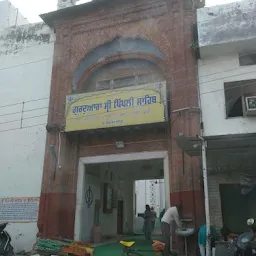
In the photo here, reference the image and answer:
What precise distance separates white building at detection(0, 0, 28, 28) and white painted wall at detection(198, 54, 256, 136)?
11.3 metres

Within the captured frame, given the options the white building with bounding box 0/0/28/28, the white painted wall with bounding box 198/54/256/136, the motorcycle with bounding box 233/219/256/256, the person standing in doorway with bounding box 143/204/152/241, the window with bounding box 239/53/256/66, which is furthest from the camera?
the white building with bounding box 0/0/28/28

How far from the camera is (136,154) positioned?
39.7 ft

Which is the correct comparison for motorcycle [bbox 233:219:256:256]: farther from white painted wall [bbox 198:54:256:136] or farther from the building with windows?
white painted wall [bbox 198:54:256:136]

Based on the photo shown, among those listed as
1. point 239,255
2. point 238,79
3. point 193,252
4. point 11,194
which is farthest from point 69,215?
point 238,79

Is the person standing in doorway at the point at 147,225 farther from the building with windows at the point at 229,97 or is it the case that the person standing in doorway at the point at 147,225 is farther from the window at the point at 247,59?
the window at the point at 247,59

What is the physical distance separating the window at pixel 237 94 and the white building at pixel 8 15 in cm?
1248

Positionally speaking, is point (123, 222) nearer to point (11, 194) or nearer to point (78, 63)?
point (11, 194)

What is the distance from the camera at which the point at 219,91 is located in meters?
11.3

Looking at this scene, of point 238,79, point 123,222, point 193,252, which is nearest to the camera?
point 193,252

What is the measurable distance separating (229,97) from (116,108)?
4.14 m

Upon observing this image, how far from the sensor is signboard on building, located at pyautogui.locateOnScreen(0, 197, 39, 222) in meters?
12.6

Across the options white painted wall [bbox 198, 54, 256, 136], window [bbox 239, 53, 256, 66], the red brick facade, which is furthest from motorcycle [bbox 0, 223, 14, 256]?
window [bbox 239, 53, 256, 66]

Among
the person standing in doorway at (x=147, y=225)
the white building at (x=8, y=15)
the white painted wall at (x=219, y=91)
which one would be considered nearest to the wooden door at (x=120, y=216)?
the person standing in doorway at (x=147, y=225)

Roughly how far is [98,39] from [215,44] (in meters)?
5.12
